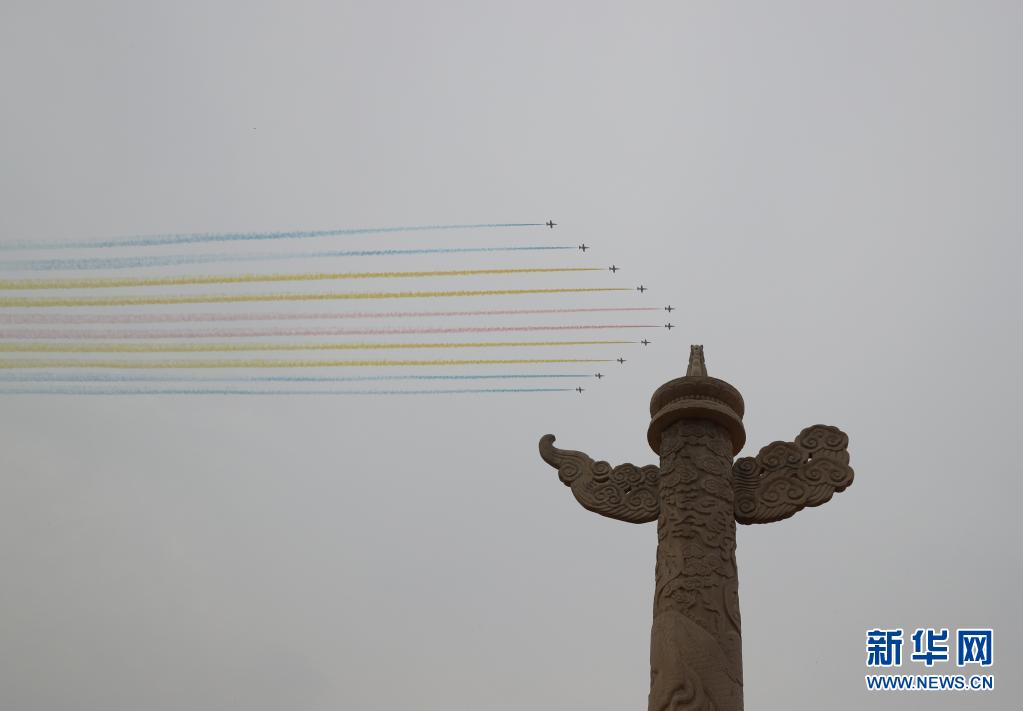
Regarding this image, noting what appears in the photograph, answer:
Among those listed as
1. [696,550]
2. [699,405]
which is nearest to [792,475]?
[699,405]

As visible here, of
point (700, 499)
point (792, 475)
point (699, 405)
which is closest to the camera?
point (700, 499)

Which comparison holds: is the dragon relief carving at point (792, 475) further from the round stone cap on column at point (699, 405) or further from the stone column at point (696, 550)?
the round stone cap on column at point (699, 405)

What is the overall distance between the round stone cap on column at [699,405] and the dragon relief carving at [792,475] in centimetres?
42

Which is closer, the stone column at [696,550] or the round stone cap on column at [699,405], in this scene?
the stone column at [696,550]

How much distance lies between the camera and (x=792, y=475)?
424 inches

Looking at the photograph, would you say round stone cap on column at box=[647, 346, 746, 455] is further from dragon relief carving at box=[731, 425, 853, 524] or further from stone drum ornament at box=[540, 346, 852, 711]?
dragon relief carving at box=[731, 425, 853, 524]

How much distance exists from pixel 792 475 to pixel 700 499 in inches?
41.7

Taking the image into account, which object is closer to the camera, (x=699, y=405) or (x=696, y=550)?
(x=696, y=550)

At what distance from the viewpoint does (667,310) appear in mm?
33594

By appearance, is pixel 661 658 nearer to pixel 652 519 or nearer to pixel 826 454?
pixel 652 519

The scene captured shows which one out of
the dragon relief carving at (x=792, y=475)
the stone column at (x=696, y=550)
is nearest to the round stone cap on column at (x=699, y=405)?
the stone column at (x=696, y=550)

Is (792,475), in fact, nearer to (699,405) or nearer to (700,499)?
(700,499)

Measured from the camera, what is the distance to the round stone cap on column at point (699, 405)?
36.3 ft

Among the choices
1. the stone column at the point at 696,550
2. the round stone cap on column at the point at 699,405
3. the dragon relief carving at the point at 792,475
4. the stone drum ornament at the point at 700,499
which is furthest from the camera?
the round stone cap on column at the point at 699,405
